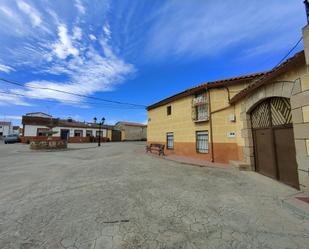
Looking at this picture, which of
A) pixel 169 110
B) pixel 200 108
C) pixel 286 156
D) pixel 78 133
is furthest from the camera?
pixel 78 133

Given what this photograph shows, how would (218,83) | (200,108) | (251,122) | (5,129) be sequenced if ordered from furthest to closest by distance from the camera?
(5,129)
(200,108)
(218,83)
(251,122)

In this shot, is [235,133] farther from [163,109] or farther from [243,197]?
[163,109]

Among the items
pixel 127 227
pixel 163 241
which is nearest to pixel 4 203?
pixel 127 227

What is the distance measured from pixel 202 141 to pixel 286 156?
539 centimetres

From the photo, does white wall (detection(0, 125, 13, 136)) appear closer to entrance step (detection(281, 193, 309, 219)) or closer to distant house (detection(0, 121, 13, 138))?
distant house (detection(0, 121, 13, 138))

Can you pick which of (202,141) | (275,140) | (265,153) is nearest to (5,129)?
(202,141)

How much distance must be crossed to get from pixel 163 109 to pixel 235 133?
6.79 m

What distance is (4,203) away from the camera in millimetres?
3926

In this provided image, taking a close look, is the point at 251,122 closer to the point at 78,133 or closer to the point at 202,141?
the point at 202,141

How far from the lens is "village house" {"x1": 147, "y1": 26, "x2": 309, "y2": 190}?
443 cm

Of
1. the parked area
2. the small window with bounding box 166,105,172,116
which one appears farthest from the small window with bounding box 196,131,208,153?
the parked area

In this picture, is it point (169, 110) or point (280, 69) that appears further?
point (169, 110)

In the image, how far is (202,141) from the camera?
10.5 m

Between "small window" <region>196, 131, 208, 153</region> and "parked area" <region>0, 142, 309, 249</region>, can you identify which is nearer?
"parked area" <region>0, 142, 309, 249</region>
